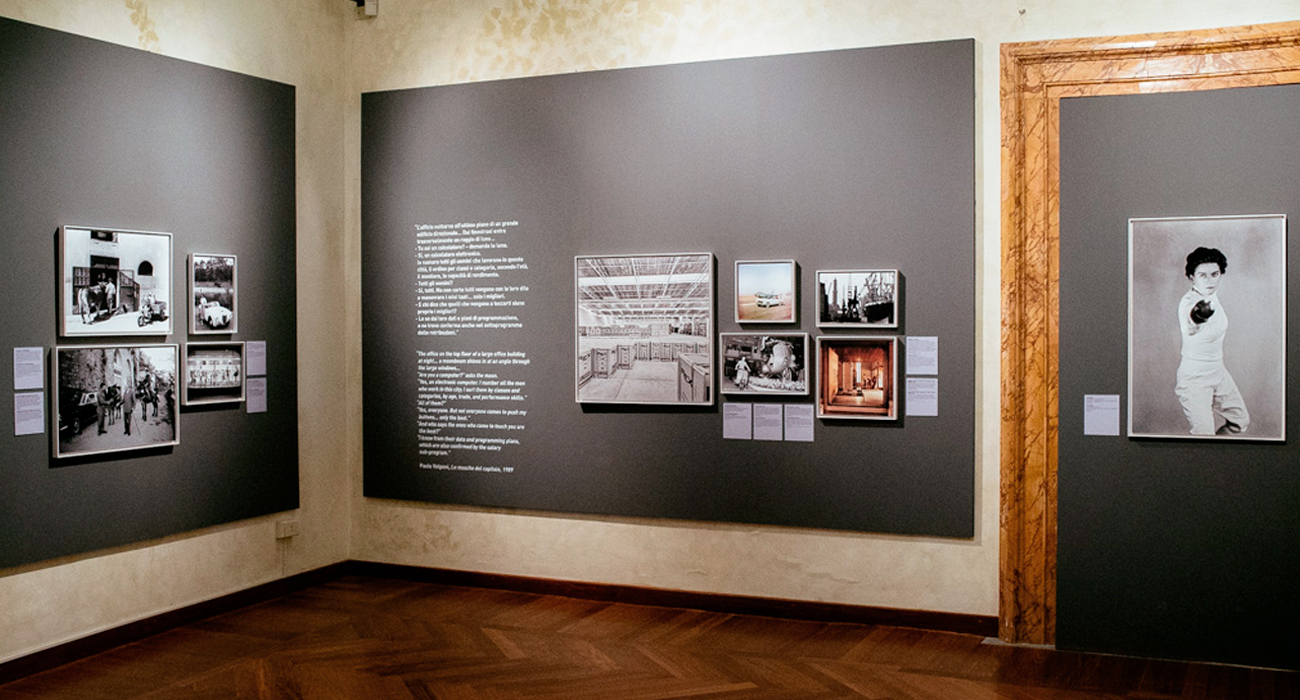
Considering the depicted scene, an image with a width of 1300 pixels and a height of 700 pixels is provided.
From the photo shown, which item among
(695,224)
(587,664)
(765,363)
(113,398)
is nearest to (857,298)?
(765,363)

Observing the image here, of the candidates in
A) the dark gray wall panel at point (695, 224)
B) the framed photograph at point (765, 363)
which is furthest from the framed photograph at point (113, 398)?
the framed photograph at point (765, 363)

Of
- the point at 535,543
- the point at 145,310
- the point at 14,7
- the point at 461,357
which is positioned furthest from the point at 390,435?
the point at 14,7

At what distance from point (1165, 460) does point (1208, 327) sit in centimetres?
73

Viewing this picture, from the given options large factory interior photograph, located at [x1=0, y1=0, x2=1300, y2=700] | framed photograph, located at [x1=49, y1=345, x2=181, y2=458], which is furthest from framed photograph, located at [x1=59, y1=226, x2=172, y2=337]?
framed photograph, located at [x1=49, y1=345, x2=181, y2=458]

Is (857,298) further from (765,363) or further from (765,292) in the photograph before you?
(765,363)

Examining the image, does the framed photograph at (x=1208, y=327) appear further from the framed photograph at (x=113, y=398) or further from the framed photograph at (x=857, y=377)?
the framed photograph at (x=113, y=398)

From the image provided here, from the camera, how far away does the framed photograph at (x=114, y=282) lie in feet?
17.1

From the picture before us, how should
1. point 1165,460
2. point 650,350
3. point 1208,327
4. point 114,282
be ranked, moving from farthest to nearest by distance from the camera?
point 650,350 → point 114,282 → point 1165,460 → point 1208,327

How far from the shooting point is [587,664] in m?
5.10

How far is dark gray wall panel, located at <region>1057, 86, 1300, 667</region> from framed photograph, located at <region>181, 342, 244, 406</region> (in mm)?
4953

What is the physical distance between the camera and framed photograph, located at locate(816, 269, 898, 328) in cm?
561

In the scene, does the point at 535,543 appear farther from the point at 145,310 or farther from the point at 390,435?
the point at 145,310

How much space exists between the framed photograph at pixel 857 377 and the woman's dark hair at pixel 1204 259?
5.10 ft

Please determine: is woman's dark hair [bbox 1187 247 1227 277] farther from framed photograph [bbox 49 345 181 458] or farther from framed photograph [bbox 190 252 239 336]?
framed photograph [bbox 49 345 181 458]
